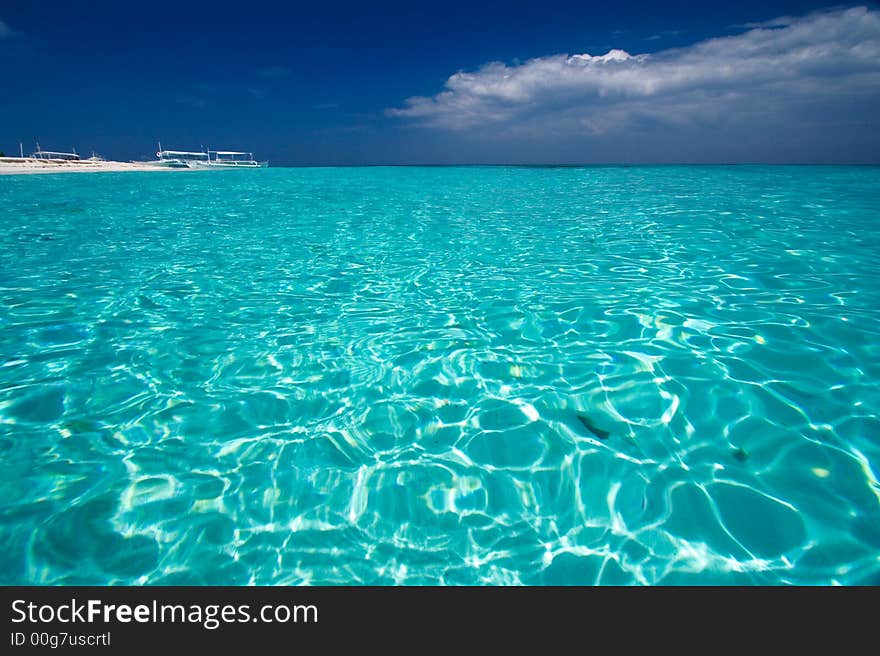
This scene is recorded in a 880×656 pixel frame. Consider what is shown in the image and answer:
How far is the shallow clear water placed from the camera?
2.55 metres

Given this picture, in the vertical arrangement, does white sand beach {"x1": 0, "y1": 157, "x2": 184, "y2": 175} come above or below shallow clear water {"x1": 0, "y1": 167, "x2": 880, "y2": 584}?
above

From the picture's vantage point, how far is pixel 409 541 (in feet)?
8.64

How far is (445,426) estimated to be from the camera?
358 centimetres

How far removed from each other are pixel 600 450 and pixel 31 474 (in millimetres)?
4306

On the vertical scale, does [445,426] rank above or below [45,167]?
below

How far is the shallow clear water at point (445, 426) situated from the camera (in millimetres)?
2549

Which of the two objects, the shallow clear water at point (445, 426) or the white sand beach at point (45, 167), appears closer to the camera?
the shallow clear water at point (445, 426)

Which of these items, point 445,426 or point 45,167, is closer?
point 445,426

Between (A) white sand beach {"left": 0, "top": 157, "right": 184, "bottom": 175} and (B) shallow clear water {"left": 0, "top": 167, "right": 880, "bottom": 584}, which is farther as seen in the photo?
(A) white sand beach {"left": 0, "top": 157, "right": 184, "bottom": 175}

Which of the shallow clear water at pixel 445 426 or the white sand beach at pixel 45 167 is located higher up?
the white sand beach at pixel 45 167

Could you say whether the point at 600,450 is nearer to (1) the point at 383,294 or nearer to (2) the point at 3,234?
(1) the point at 383,294
